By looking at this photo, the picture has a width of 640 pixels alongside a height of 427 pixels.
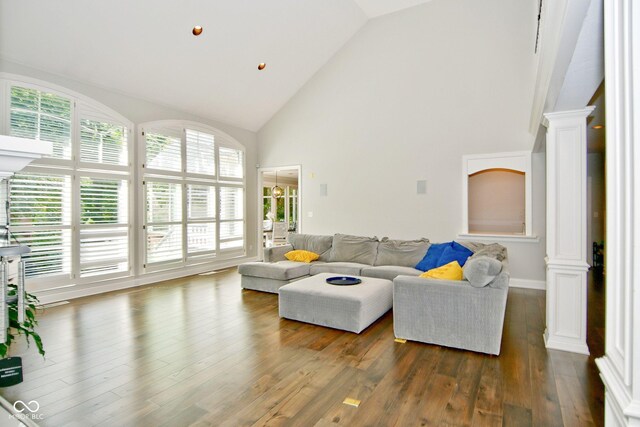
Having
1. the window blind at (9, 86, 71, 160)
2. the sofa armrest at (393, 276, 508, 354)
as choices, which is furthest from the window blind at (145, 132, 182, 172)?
the sofa armrest at (393, 276, 508, 354)

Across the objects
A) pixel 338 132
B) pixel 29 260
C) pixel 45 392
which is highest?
pixel 338 132

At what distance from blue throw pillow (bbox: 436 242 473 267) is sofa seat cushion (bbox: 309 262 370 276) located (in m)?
1.15

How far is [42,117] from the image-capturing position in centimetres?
466

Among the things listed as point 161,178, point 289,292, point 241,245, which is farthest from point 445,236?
point 161,178

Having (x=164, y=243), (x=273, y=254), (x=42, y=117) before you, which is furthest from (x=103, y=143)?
(x=273, y=254)

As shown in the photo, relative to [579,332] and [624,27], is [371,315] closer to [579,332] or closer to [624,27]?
[579,332]

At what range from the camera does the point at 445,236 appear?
619 centimetres

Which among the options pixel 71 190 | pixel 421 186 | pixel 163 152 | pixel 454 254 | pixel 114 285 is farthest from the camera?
pixel 421 186

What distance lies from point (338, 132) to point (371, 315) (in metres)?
4.60

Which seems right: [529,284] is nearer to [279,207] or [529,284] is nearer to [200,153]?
[200,153]

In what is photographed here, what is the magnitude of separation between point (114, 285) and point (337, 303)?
157 inches

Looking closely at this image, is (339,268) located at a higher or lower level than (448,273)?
lower

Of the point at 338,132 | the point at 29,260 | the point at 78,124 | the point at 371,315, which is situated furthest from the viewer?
the point at 338,132

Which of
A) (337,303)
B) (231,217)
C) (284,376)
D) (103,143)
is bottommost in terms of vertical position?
(284,376)
